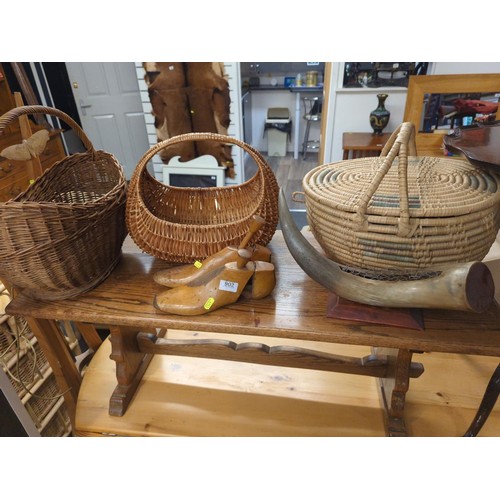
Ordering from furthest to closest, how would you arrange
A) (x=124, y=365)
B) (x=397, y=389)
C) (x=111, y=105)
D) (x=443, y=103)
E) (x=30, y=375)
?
(x=111, y=105)
(x=443, y=103)
(x=30, y=375)
(x=124, y=365)
(x=397, y=389)

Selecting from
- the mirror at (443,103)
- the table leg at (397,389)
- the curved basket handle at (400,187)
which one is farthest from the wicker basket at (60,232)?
the mirror at (443,103)

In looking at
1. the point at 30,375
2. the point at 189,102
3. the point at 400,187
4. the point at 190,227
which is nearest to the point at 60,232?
the point at 190,227

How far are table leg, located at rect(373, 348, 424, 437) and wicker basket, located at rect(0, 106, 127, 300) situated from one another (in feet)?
2.74

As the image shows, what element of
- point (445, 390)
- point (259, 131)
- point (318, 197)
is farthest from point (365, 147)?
point (259, 131)

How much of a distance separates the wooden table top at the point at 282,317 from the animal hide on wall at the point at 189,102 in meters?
2.24

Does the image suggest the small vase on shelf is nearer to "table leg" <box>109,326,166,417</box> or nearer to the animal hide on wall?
the animal hide on wall

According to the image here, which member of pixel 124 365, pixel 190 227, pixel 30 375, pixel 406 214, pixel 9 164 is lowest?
pixel 30 375

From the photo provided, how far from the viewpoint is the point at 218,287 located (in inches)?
31.1

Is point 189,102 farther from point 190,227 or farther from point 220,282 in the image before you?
point 220,282

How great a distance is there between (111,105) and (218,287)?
3373 mm

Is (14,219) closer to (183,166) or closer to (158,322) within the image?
(158,322)

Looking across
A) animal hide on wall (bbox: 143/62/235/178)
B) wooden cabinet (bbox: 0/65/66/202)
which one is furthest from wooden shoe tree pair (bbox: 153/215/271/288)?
animal hide on wall (bbox: 143/62/235/178)

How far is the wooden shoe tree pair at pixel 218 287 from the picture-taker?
78cm

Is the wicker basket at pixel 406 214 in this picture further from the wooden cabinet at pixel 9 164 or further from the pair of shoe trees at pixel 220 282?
the wooden cabinet at pixel 9 164
